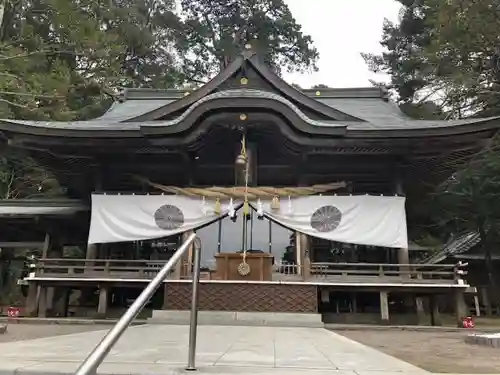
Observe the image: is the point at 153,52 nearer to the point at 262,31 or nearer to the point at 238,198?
the point at 262,31

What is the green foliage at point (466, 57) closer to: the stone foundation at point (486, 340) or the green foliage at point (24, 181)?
the stone foundation at point (486, 340)

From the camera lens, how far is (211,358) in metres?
3.53

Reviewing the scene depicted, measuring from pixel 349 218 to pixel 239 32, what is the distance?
24730 millimetres

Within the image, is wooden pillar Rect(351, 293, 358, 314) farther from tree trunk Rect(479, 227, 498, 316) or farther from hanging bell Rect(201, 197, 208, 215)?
tree trunk Rect(479, 227, 498, 316)

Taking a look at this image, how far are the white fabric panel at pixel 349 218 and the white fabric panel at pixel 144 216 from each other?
4.88 feet

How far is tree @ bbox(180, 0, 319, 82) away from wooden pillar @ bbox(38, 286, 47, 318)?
75.7 feet

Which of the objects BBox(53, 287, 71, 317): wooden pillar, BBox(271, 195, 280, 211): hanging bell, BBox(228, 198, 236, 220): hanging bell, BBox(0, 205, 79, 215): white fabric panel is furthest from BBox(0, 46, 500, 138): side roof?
BBox(53, 287, 71, 317): wooden pillar

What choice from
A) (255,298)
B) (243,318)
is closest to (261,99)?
(255,298)

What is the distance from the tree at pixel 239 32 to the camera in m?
31.2

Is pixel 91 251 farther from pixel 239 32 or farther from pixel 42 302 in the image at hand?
pixel 239 32

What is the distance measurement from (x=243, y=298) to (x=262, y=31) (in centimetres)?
2650

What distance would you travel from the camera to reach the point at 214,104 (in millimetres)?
9625

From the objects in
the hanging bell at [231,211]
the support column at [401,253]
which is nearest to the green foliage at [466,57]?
the support column at [401,253]

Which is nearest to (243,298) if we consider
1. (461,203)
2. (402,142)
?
(402,142)
